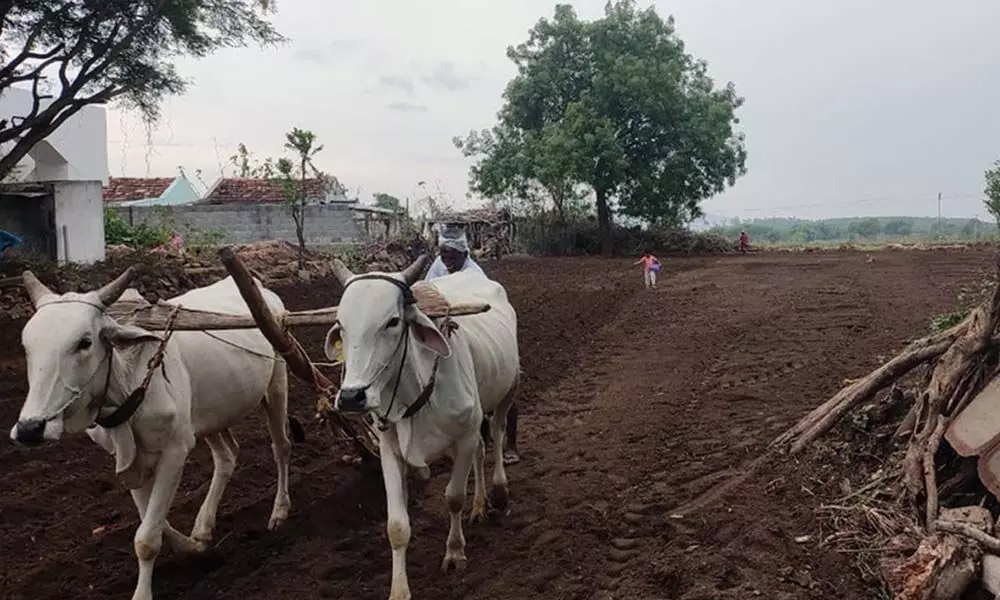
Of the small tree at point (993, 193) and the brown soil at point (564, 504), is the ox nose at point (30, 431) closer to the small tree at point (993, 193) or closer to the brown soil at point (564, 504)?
the brown soil at point (564, 504)

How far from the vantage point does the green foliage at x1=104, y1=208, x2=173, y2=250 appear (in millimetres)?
20375

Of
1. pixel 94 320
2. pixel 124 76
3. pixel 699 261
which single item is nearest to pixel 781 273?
pixel 699 261

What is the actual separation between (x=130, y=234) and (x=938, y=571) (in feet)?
66.9

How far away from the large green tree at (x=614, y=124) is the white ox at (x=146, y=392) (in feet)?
94.8

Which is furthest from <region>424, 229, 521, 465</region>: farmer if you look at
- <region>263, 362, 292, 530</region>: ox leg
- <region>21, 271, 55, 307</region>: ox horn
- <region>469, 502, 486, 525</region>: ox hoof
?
<region>21, 271, 55, 307</region>: ox horn

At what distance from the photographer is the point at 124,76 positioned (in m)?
14.2

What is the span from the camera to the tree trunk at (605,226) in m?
37.5

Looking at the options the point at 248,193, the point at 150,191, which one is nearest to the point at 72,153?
the point at 248,193

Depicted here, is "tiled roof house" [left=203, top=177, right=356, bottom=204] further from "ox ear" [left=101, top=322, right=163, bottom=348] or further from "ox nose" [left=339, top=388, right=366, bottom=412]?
"ox nose" [left=339, top=388, right=366, bottom=412]

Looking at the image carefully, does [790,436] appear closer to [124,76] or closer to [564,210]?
[124,76]

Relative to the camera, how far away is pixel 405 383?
188 inches

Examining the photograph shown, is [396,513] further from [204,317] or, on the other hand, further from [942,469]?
[942,469]

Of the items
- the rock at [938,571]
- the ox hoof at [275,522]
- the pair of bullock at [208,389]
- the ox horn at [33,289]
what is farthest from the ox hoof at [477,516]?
the ox horn at [33,289]

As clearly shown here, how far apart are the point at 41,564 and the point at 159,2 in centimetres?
1039
